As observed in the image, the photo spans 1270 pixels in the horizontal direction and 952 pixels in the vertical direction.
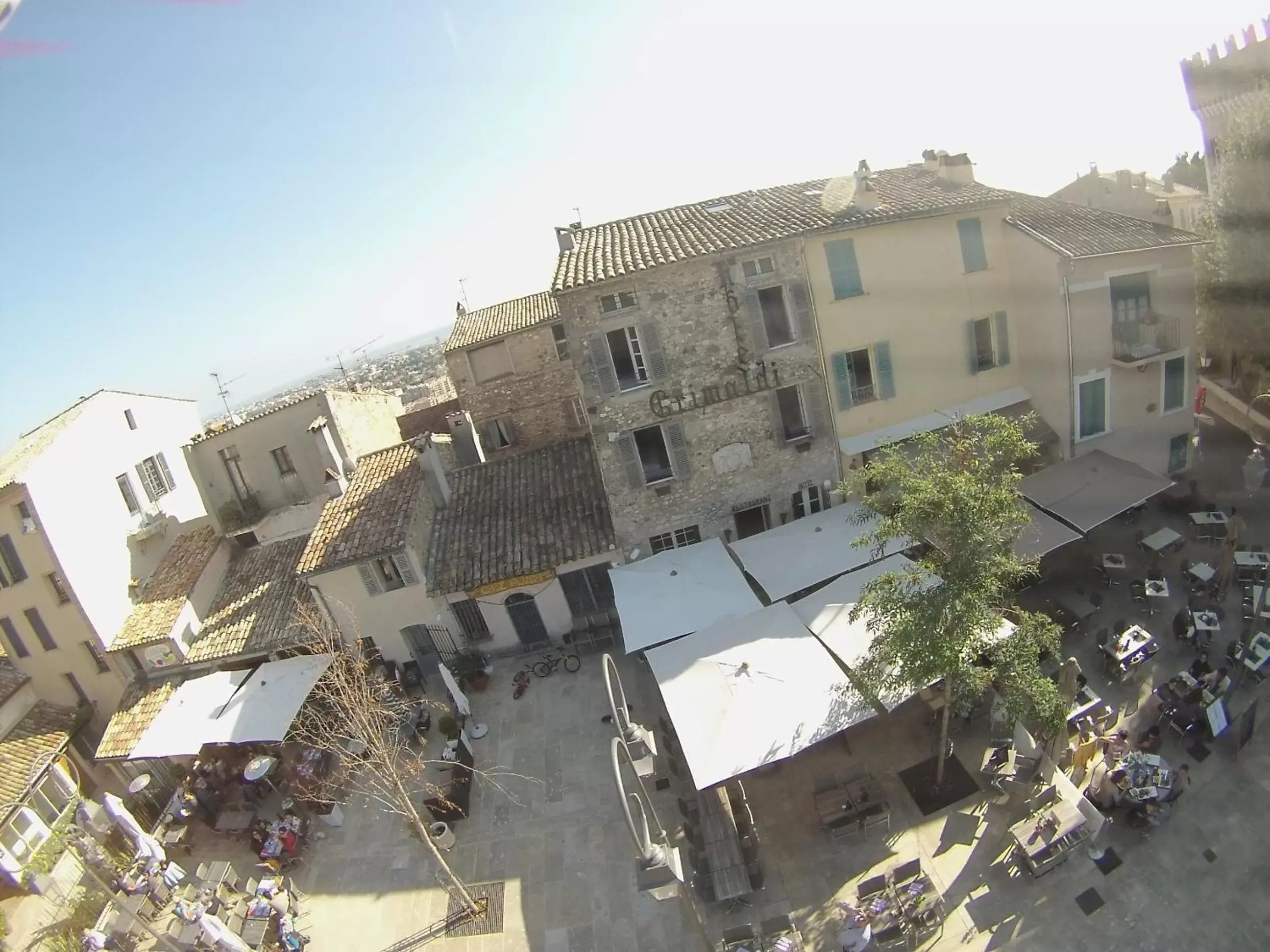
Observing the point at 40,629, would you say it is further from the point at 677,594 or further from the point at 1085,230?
the point at 1085,230

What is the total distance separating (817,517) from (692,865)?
943 cm

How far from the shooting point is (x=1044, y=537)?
15070 millimetres

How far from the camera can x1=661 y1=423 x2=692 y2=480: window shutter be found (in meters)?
17.1

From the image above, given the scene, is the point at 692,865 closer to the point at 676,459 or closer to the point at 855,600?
the point at 855,600

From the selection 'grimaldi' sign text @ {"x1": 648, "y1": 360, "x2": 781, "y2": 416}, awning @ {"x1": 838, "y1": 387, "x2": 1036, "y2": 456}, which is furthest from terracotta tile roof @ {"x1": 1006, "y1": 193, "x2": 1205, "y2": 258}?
'grimaldi' sign text @ {"x1": 648, "y1": 360, "x2": 781, "y2": 416}

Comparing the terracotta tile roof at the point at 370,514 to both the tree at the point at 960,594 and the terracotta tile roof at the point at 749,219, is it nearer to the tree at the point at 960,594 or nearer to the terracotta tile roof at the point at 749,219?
the terracotta tile roof at the point at 749,219

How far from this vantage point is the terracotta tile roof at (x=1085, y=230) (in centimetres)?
1639

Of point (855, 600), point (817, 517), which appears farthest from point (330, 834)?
point (817, 517)

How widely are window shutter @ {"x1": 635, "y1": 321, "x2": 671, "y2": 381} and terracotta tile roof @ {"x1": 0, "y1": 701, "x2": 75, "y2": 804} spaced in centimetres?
1987

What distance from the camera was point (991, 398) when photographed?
61.6 feet

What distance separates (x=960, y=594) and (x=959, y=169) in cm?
1599

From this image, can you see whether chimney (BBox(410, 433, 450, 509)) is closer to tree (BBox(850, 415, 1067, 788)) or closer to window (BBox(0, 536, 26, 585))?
window (BBox(0, 536, 26, 585))

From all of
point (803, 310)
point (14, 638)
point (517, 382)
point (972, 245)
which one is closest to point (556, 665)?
point (803, 310)

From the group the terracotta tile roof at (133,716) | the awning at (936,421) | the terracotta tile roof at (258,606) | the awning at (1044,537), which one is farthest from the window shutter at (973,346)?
the terracotta tile roof at (133,716)
